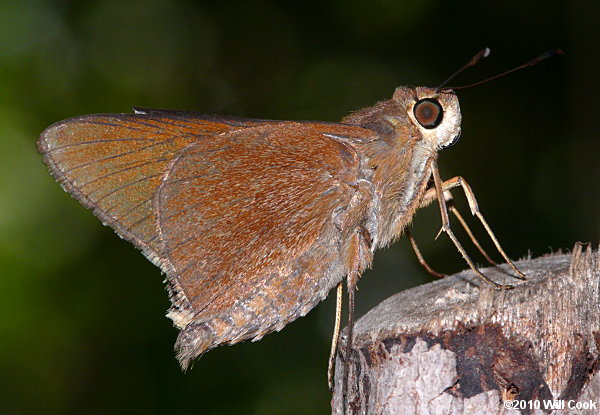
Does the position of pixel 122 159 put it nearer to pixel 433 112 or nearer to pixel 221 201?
pixel 221 201

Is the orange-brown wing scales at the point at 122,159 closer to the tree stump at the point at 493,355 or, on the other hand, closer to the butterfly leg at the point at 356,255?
the butterfly leg at the point at 356,255

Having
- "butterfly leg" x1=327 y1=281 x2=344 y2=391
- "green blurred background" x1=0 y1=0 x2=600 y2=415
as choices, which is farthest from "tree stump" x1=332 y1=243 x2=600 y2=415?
"green blurred background" x1=0 y1=0 x2=600 y2=415

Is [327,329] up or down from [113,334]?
down

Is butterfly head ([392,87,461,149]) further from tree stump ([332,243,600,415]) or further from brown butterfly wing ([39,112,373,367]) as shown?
tree stump ([332,243,600,415])

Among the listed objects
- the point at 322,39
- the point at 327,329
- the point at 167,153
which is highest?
the point at 322,39

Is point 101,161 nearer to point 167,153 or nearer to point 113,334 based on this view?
point 167,153

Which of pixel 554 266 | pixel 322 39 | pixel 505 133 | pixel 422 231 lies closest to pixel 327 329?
pixel 422 231
